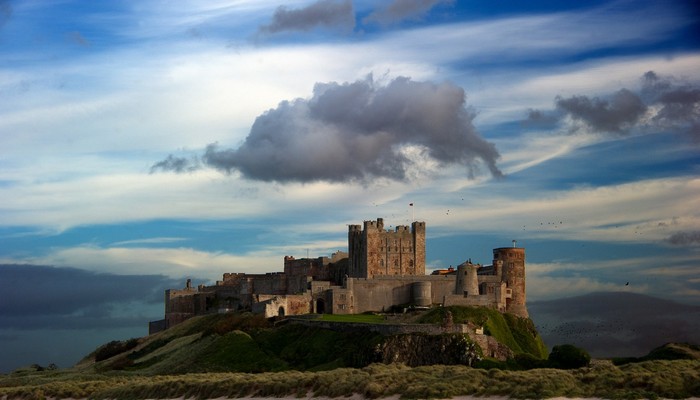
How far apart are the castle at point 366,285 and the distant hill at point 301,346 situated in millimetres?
3817

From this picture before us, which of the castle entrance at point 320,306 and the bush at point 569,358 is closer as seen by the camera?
the bush at point 569,358

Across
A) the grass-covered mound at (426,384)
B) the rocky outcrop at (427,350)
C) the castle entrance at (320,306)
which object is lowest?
the grass-covered mound at (426,384)

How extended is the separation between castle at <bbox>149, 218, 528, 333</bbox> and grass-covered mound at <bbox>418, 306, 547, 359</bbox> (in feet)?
7.94

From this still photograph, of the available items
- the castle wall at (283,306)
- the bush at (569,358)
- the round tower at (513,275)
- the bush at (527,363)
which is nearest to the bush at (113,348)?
the castle wall at (283,306)

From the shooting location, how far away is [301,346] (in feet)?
282

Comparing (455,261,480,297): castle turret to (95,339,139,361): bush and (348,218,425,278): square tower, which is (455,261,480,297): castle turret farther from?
(95,339,139,361): bush

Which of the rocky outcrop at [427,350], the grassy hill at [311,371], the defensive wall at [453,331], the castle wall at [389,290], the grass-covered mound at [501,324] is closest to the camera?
the grassy hill at [311,371]

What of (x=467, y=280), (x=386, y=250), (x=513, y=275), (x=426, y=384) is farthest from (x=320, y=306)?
(x=426, y=384)

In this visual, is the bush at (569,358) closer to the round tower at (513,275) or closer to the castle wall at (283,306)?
the round tower at (513,275)

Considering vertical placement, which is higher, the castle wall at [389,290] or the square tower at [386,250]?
the square tower at [386,250]

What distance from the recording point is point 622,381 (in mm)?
54750

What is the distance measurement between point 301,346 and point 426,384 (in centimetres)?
2857

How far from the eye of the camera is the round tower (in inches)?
3967

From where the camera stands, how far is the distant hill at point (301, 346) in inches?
3103
